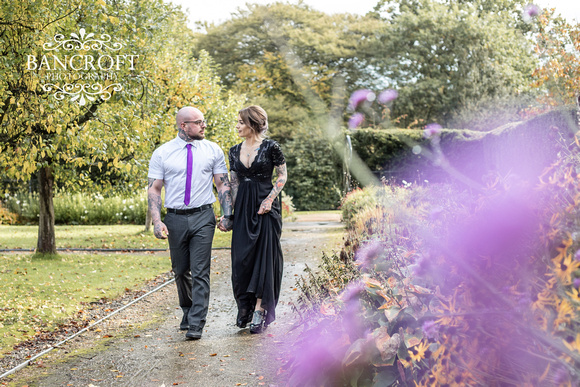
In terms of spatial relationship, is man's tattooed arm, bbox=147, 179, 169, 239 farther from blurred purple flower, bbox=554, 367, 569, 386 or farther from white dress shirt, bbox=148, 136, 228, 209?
blurred purple flower, bbox=554, 367, 569, 386

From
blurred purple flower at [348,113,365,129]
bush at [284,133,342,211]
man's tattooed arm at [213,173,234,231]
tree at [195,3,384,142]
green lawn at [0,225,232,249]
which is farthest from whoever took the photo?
blurred purple flower at [348,113,365,129]

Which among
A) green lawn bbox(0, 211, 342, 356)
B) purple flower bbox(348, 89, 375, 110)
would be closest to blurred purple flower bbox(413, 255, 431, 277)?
green lawn bbox(0, 211, 342, 356)

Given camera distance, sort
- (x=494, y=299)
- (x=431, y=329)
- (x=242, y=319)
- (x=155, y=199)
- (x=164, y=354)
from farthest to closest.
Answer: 1. (x=242, y=319)
2. (x=155, y=199)
3. (x=164, y=354)
4. (x=431, y=329)
5. (x=494, y=299)

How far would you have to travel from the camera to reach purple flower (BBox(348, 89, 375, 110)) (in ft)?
110

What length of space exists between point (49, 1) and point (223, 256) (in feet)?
18.3

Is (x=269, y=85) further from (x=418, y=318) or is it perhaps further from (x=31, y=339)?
(x=418, y=318)

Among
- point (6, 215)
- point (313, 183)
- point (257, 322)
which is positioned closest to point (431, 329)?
point (257, 322)

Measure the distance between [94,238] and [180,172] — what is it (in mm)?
10727

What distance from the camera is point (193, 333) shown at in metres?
4.86

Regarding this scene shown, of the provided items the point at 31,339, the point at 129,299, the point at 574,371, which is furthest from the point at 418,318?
the point at 129,299

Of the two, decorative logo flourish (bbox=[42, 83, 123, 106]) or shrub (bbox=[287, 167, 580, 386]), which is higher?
decorative logo flourish (bbox=[42, 83, 123, 106])

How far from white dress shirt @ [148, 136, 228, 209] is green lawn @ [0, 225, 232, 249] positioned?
25.0ft

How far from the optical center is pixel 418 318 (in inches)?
103

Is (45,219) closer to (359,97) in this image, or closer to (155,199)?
(155,199)
